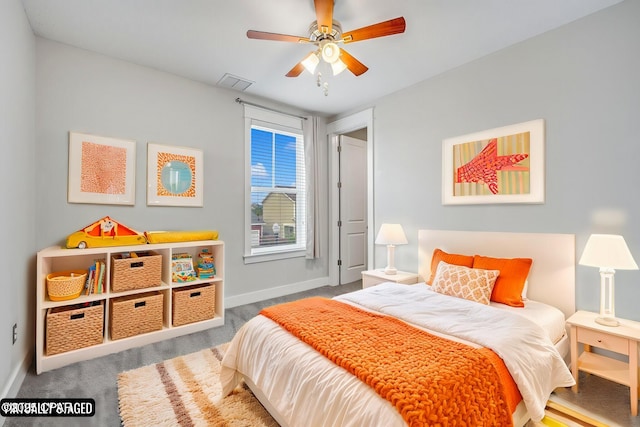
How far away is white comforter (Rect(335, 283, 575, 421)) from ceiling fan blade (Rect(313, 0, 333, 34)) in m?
1.99

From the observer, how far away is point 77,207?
2629 millimetres

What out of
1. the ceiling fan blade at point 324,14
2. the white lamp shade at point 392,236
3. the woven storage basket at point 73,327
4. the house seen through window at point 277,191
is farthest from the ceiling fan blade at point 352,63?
the woven storage basket at point 73,327

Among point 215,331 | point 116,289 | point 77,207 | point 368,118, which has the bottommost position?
point 215,331

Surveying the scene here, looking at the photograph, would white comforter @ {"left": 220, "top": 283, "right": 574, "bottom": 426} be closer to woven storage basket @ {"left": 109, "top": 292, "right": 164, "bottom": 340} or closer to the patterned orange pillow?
the patterned orange pillow

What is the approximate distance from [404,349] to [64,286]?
255 cm

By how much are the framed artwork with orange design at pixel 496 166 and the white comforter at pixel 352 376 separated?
3.81 feet

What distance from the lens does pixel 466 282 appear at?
92.4 inches

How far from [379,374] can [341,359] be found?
197 mm

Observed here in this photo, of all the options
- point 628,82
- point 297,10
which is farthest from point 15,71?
point 628,82

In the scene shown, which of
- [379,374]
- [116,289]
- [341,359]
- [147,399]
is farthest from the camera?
[116,289]

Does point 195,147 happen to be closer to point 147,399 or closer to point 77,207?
point 77,207

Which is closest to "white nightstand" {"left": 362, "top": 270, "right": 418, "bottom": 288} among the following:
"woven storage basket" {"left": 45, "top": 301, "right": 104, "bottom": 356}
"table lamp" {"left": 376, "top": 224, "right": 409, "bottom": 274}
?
"table lamp" {"left": 376, "top": 224, "right": 409, "bottom": 274}

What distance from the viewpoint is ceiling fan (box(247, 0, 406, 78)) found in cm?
190

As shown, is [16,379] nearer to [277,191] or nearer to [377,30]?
[277,191]
